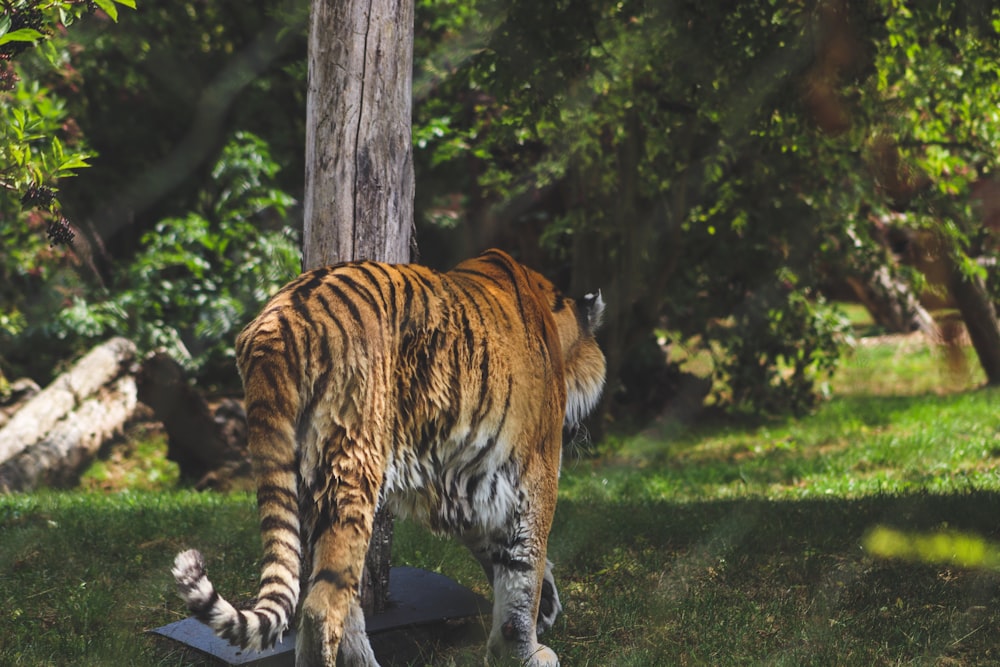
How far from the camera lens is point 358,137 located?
3.77 m

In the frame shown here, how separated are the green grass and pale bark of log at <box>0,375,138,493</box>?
1.96 feet

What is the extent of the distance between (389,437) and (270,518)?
1.44 ft

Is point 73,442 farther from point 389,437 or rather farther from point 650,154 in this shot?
point 389,437

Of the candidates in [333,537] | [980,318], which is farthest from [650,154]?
[333,537]

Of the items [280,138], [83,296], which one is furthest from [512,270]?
[280,138]

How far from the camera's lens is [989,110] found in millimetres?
7477

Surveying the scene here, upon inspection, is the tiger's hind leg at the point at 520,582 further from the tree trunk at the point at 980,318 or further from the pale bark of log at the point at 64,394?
the tree trunk at the point at 980,318

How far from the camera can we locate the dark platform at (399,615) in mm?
3379

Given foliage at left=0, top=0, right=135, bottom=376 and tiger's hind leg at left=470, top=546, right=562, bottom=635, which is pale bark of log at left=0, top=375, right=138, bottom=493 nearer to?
foliage at left=0, top=0, right=135, bottom=376

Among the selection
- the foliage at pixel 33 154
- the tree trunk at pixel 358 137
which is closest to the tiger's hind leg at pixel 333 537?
the tree trunk at pixel 358 137

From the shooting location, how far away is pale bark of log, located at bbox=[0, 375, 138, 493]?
7.38m

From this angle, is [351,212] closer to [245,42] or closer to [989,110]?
[989,110]

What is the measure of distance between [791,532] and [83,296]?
6803 millimetres

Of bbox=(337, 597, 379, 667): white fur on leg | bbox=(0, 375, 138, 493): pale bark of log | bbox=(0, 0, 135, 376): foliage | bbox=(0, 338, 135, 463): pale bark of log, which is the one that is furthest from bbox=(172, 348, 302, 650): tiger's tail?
bbox=(0, 338, 135, 463): pale bark of log
